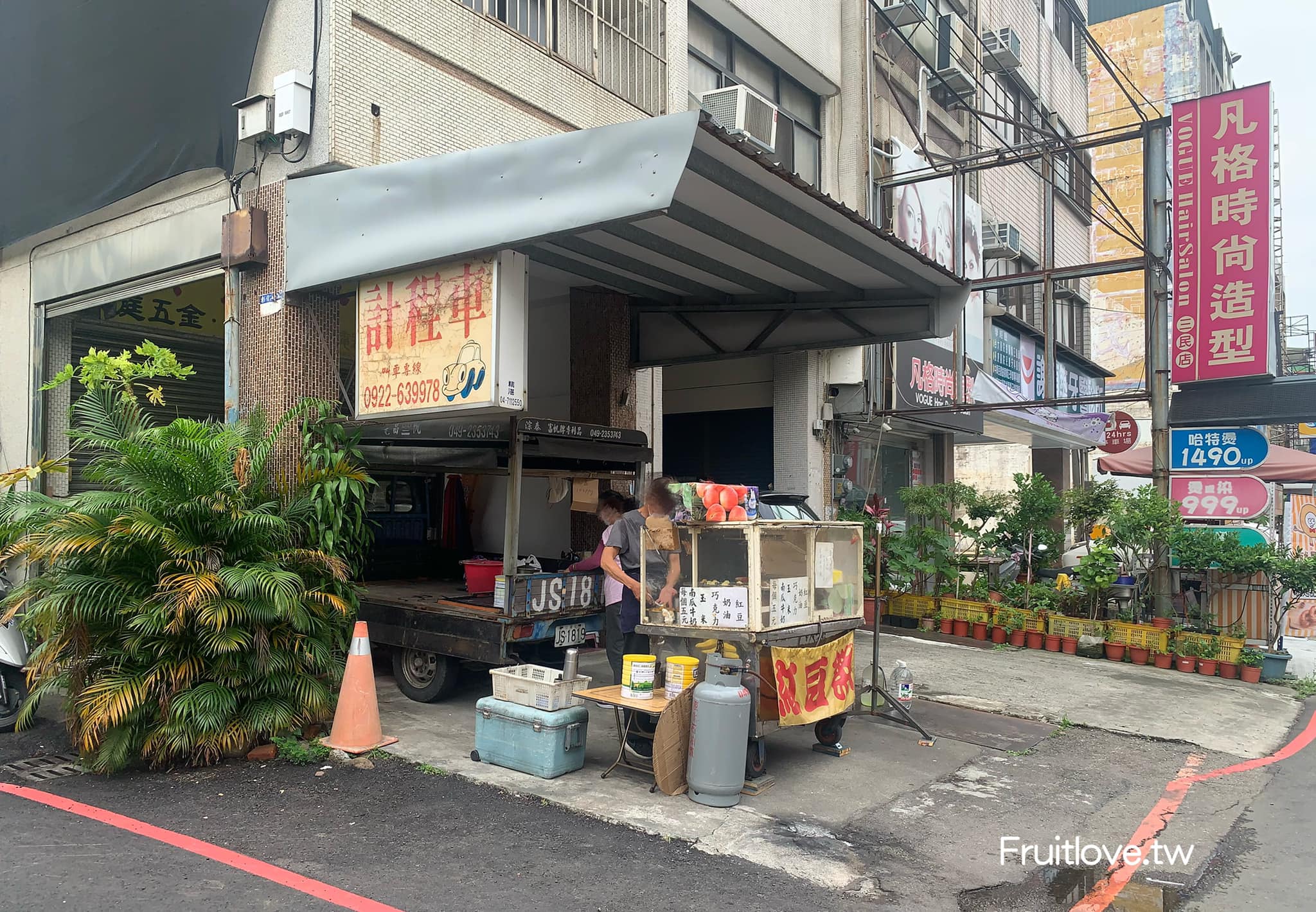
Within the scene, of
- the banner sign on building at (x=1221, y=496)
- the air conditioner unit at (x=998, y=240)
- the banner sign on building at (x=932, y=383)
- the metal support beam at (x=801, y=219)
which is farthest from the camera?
the air conditioner unit at (x=998, y=240)

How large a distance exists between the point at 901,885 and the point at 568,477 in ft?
17.9

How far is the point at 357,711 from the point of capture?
6535mm

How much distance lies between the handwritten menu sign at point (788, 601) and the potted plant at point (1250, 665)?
6.90m

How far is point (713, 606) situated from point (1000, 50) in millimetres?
17031

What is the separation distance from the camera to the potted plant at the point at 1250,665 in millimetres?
10281

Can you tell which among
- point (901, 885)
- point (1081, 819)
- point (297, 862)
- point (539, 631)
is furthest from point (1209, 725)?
point (297, 862)

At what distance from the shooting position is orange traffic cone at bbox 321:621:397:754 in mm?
6496

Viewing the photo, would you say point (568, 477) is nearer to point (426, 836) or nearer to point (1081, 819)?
point (426, 836)

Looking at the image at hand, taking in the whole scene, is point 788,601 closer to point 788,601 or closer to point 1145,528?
point 788,601

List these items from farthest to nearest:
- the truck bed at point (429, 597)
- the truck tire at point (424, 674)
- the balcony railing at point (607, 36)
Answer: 1. the balcony railing at point (607, 36)
2. the truck tire at point (424, 674)
3. the truck bed at point (429, 597)

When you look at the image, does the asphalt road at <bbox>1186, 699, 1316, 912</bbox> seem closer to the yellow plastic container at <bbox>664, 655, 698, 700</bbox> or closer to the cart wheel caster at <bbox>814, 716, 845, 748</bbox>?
the cart wheel caster at <bbox>814, 716, 845, 748</bbox>

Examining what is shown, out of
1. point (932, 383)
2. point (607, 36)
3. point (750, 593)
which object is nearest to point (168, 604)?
point (750, 593)

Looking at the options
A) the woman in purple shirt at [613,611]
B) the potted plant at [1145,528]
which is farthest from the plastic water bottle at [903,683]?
the potted plant at [1145,528]

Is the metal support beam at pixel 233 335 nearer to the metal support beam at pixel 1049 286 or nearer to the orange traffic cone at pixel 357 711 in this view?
the orange traffic cone at pixel 357 711
